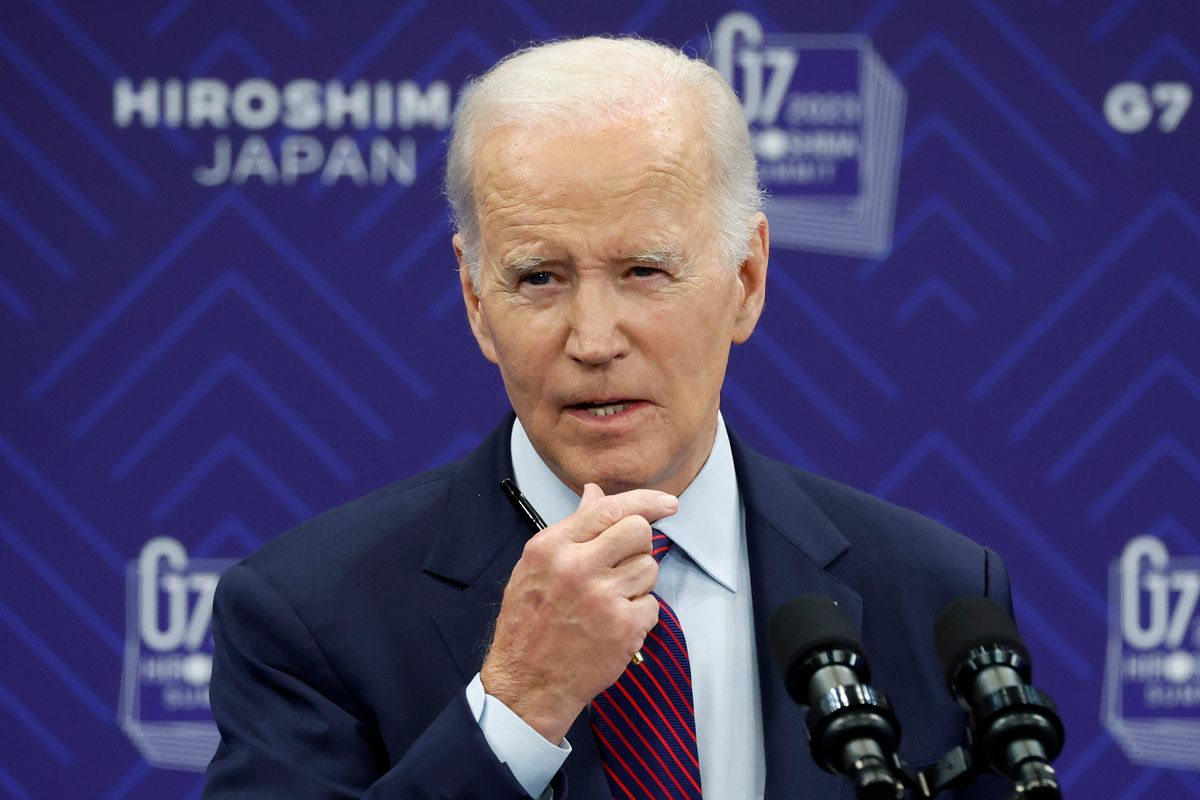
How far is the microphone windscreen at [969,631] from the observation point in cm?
124

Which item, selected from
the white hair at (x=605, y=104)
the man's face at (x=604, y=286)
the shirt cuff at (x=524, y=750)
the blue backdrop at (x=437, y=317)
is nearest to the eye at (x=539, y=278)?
the man's face at (x=604, y=286)

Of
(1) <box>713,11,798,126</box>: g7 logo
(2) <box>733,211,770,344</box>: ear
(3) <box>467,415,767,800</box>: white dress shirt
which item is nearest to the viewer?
(3) <box>467,415,767,800</box>: white dress shirt

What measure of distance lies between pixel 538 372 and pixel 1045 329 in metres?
1.79

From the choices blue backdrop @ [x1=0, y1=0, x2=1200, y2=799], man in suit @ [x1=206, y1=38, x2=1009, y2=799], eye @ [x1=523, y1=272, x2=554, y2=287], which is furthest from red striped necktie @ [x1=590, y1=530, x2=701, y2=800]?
blue backdrop @ [x1=0, y1=0, x2=1200, y2=799]

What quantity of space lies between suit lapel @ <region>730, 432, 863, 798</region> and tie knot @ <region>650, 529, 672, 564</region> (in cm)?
11

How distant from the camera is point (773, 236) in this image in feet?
10.5

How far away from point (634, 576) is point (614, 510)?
2.6 inches

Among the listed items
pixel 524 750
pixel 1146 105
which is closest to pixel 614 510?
pixel 524 750

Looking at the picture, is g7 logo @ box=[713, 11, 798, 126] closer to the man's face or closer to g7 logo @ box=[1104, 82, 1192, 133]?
g7 logo @ box=[1104, 82, 1192, 133]

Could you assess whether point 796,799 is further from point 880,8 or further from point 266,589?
point 880,8

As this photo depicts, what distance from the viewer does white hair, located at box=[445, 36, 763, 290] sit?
1.71 m

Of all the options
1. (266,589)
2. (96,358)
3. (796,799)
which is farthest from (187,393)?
(796,799)

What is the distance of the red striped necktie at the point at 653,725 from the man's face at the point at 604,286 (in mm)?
183

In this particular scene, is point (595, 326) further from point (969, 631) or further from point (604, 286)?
point (969, 631)
